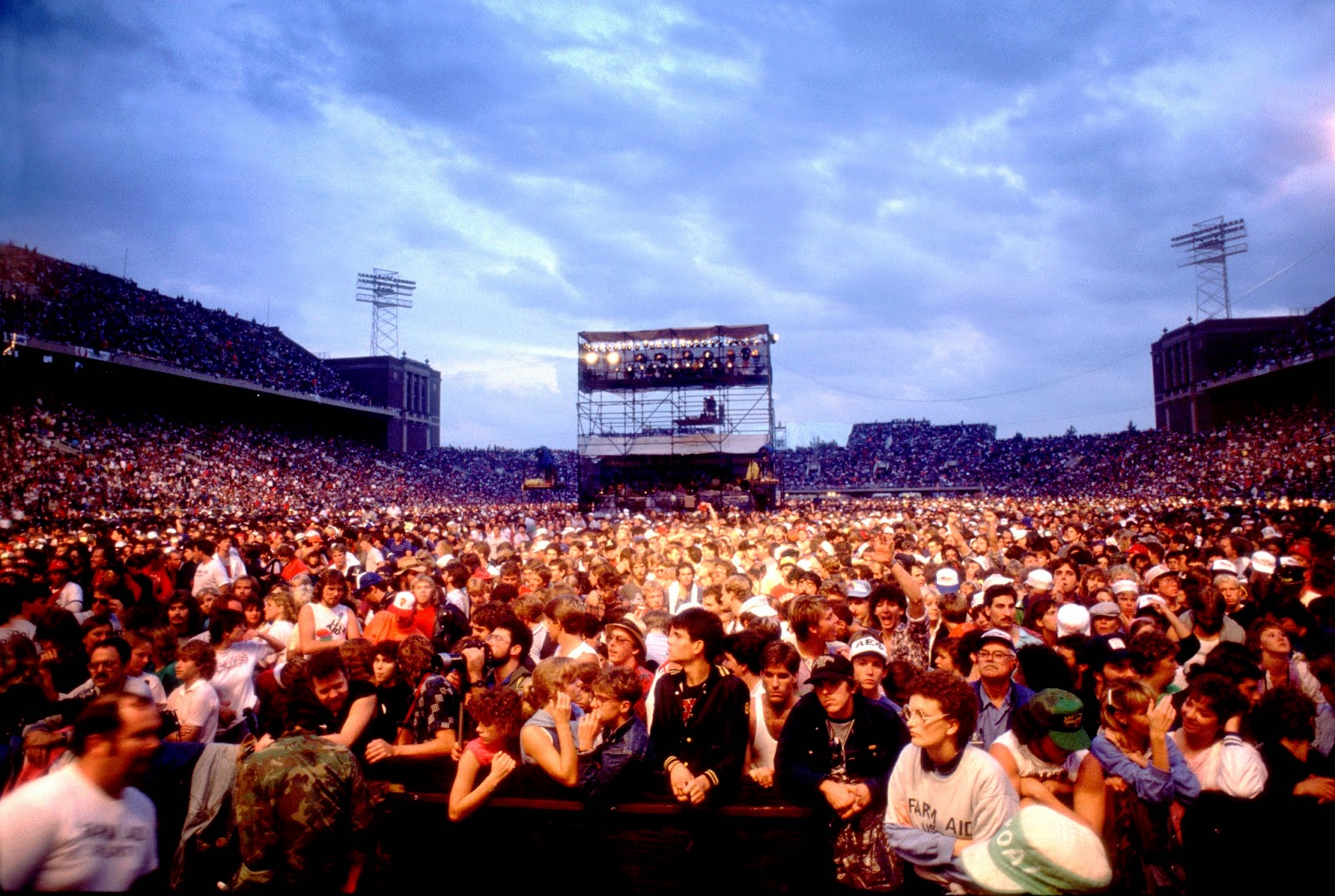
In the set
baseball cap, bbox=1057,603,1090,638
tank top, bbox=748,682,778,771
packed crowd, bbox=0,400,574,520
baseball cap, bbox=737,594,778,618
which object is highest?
packed crowd, bbox=0,400,574,520

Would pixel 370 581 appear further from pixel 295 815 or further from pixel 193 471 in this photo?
pixel 193 471

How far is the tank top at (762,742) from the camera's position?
354cm

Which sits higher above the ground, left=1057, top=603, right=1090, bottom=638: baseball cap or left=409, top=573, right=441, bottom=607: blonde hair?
left=409, top=573, right=441, bottom=607: blonde hair

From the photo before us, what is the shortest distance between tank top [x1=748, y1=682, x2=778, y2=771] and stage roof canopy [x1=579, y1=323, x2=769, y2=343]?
2877 centimetres

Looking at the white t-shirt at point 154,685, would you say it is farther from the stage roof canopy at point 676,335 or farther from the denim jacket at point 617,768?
the stage roof canopy at point 676,335

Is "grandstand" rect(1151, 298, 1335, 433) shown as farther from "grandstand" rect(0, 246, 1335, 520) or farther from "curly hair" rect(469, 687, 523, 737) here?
"curly hair" rect(469, 687, 523, 737)

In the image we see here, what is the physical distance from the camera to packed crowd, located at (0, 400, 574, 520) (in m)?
22.8

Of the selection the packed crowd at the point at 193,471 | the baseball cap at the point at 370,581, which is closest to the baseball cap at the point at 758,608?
the baseball cap at the point at 370,581

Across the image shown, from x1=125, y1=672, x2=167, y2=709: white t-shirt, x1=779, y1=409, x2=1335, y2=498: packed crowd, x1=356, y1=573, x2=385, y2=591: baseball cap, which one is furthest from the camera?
x1=779, y1=409, x2=1335, y2=498: packed crowd

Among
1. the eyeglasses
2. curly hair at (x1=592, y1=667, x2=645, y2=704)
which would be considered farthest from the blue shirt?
curly hair at (x1=592, y1=667, x2=645, y2=704)

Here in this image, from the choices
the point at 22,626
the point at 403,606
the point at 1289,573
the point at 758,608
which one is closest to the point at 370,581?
the point at 403,606

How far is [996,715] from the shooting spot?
371 cm

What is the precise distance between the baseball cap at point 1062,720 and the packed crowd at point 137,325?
31.7m

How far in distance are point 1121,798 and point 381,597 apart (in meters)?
6.56
